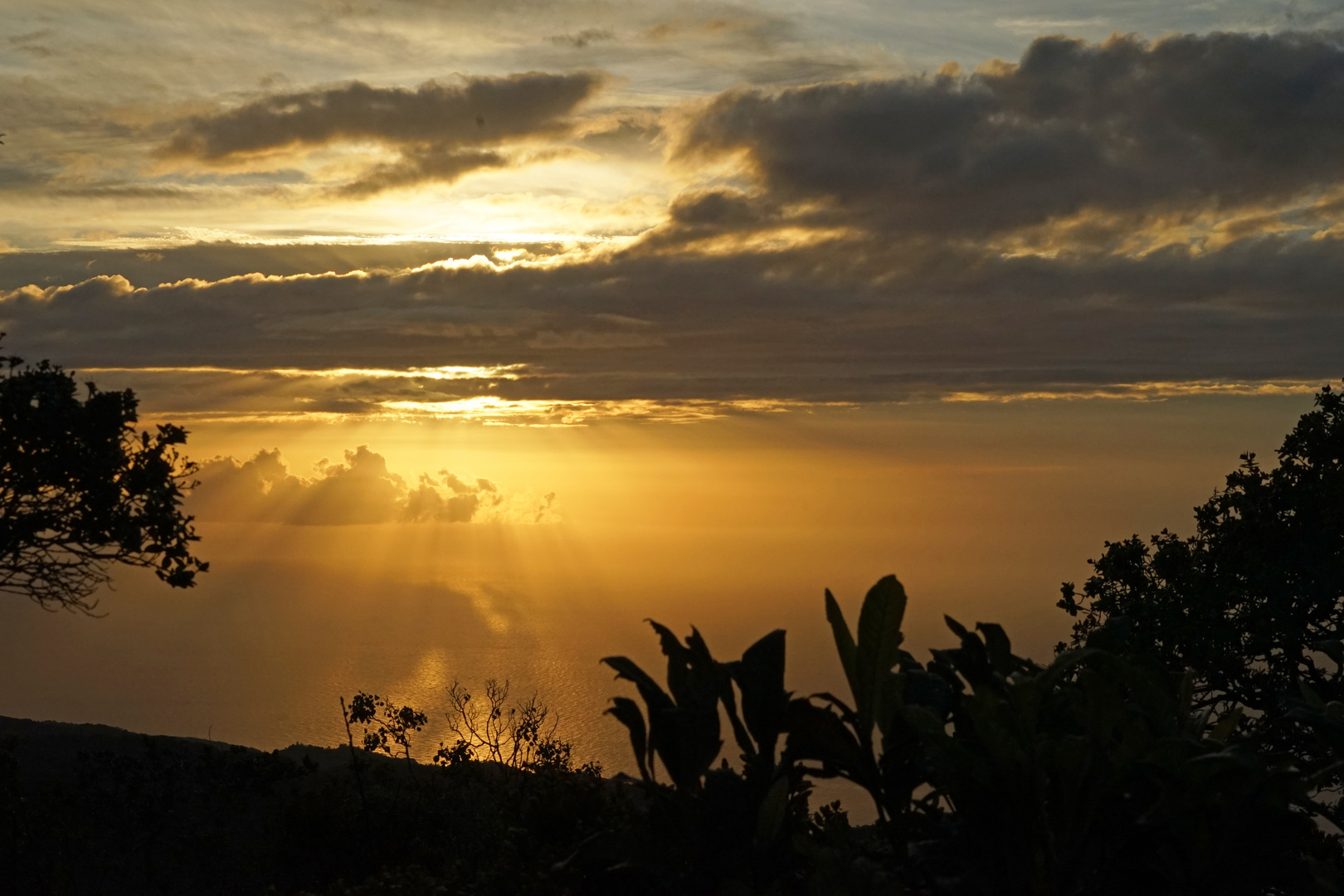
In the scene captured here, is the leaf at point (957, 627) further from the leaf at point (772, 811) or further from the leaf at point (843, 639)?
the leaf at point (772, 811)

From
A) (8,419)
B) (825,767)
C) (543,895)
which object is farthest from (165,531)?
(825,767)

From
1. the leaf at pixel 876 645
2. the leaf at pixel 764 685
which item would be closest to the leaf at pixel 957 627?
the leaf at pixel 876 645

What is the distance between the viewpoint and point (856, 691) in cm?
680

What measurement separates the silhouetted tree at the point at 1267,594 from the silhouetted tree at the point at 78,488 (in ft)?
51.9

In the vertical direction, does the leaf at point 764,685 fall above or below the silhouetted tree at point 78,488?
below

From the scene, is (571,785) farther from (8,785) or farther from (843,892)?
(8,785)

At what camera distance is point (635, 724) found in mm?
7078

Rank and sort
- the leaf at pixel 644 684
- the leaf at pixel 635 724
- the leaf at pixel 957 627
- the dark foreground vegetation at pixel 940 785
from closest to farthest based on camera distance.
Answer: the dark foreground vegetation at pixel 940 785 < the leaf at pixel 644 684 < the leaf at pixel 635 724 < the leaf at pixel 957 627

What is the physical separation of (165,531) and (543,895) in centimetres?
1007

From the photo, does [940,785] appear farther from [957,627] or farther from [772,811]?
[957,627]

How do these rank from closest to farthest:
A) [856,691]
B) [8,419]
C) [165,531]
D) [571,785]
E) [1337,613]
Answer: [856,691] → [571,785] → [8,419] → [165,531] → [1337,613]

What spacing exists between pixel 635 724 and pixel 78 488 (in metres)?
11.9

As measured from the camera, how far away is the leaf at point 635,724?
7.00 meters

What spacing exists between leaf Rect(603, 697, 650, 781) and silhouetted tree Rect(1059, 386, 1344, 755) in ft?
44.8
